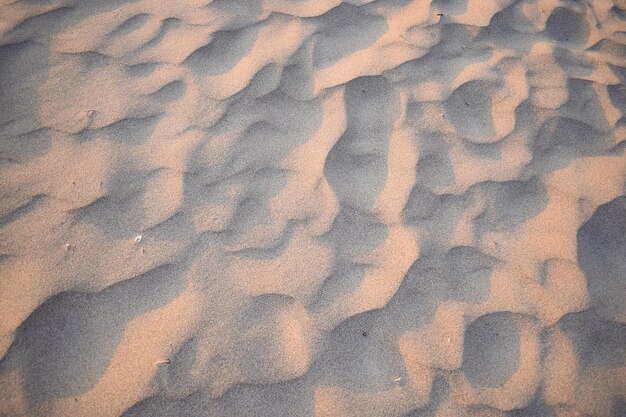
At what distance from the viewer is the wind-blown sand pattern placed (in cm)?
131

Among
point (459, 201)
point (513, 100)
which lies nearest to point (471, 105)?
point (513, 100)

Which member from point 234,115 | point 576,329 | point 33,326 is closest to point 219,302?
point 33,326

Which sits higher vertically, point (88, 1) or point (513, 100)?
point (88, 1)

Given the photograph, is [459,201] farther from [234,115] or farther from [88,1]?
[88,1]

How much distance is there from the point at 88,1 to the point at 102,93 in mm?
692

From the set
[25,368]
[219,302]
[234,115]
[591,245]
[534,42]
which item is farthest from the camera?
[534,42]

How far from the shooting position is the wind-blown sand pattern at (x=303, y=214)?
1.31m

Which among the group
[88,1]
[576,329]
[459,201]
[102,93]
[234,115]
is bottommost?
[576,329]

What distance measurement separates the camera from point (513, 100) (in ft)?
6.69

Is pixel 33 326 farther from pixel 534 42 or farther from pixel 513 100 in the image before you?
pixel 534 42

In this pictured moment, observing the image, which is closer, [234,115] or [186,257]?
[186,257]

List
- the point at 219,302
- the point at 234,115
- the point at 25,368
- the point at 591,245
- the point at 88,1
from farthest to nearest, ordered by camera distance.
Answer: the point at 88,1 < the point at 234,115 < the point at 591,245 < the point at 219,302 < the point at 25,368

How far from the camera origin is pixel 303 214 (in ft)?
5.25

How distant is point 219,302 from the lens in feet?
4.58
